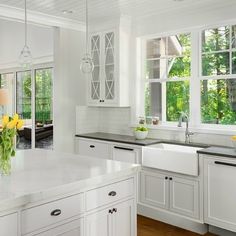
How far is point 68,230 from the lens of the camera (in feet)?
6.94

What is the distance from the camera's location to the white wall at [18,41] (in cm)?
626

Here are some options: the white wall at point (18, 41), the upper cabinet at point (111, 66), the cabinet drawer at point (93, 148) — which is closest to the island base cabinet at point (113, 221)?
the cabinet drawer at point (93, 148)

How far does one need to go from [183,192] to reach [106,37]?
2642 mm

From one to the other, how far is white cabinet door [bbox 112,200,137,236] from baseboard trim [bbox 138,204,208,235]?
4.54ft

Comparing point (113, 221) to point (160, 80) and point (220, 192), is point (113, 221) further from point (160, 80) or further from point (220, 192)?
point (160, 80)

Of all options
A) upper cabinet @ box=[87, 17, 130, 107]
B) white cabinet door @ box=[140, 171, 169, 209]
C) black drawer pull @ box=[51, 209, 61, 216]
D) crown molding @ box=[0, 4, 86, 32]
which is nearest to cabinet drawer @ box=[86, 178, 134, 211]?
black drawer pull @ box=[51, 209, 61, 216]

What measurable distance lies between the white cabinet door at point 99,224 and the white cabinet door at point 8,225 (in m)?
0.57

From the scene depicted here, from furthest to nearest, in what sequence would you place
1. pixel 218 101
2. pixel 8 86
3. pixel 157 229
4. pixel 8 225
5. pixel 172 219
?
pixel 8 86 < pixel 218 101 < pixel 172 219 < pixel 157 229 < pixel 8 225

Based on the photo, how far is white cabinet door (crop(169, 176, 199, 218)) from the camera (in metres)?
3.67

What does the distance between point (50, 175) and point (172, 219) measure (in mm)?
2232

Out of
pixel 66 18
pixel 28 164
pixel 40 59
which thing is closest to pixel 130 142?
pixel 28 164

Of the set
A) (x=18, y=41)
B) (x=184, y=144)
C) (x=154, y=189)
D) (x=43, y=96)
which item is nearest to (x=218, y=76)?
(x=184, y=144)

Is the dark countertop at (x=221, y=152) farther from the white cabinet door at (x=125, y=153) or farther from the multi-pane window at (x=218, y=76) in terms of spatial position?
the white cabinet door at (x=125, y=153)

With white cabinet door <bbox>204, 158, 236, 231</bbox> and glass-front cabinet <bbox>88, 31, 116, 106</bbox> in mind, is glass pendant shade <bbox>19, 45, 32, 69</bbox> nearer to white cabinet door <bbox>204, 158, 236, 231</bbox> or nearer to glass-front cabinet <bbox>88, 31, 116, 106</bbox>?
white cabinet door <bbox>204, 158, 236, 231</bbox>
